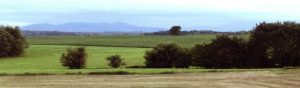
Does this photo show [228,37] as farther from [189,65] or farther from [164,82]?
[164,82]

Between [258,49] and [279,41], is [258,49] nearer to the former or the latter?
[258,49]

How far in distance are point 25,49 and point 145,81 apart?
53.1 m

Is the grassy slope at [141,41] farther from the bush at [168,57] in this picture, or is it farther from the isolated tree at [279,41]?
the isolated tree at [279,41]

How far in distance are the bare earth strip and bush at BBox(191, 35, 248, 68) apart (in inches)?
441

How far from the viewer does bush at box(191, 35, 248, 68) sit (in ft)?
143

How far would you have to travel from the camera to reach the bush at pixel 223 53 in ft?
143

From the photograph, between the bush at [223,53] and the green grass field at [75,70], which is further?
the bush at [223,53]

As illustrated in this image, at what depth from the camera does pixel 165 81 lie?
28.2 meters

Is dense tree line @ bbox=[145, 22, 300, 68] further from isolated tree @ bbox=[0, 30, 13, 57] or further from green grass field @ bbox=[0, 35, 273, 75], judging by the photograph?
isolated tree @ bbox=[0, 30, 13, 57]

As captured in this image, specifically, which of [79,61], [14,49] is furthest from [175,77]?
[14,49]

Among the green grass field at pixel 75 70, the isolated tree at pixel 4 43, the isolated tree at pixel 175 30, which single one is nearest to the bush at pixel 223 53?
the green grass field at pixel 75 70

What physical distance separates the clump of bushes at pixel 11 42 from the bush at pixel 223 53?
115ft

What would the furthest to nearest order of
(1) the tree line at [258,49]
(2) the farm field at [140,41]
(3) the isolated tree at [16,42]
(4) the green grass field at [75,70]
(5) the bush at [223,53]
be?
(2) the farm field at [140,41] → (3) the isolated tree at [16,42] → (5) the bush at [223,53] → (1) the tree line at [258,49] → (4) the green grass field at [75,70]

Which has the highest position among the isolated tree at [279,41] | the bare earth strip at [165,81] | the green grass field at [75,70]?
the isolated tree at [279,41]
